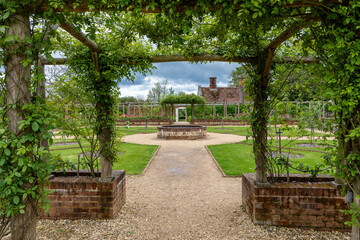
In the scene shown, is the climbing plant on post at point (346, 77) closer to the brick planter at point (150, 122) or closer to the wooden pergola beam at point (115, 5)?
the wooden pergola beam at point (115, 5)

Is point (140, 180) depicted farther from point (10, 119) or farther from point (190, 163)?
point (10, 119)

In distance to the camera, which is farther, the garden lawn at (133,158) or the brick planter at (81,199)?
the garden lawn at (133,158)

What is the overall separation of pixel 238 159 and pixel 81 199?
5.73 meters

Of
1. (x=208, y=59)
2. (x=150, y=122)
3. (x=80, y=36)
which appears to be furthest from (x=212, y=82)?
(x=80, y=36)

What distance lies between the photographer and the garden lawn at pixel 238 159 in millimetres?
6508

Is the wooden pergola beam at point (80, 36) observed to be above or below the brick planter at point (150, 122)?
above

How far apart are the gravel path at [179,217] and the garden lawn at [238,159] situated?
2.28 ft

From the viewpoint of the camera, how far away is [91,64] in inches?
131

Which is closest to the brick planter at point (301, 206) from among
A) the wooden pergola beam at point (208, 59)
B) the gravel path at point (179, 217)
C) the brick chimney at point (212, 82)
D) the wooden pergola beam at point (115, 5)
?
the gravel path at point (179, 217)

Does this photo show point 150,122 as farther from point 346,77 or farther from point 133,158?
point 346,77

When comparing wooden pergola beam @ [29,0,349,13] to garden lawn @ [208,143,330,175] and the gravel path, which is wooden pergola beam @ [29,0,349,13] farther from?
garden lawn @ [208,143,330,175]

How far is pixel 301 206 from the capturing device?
10.5 ft

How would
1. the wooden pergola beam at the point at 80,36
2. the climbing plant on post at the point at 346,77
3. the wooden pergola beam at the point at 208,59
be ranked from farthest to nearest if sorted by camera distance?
the wooden pergola beam at the point at 208,59, the wooden pergola beam at the point at 80,36, the climbing plant on post at the point at 346,77

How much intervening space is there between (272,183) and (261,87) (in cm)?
158
